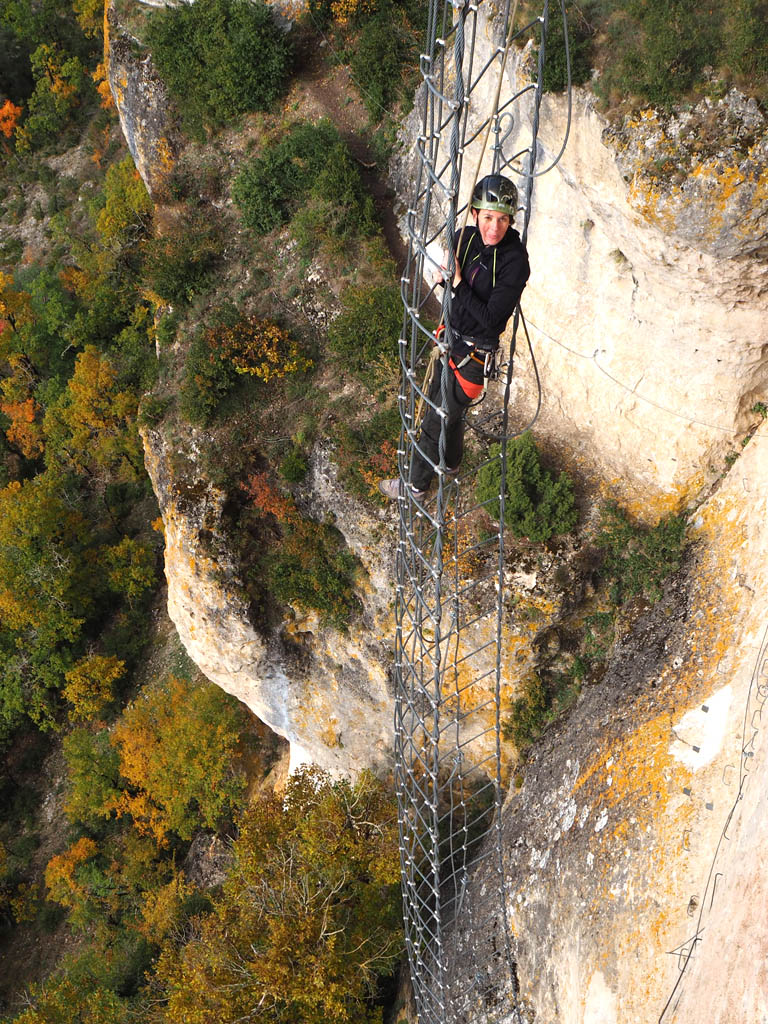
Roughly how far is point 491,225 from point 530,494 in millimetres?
7217

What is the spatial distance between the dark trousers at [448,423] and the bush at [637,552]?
4254 millimetres

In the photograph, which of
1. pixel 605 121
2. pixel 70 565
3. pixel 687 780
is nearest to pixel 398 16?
pixel 605 121

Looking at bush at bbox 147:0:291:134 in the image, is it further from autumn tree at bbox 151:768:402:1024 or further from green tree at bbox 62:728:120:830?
green tree at bbox 62:728:120:830

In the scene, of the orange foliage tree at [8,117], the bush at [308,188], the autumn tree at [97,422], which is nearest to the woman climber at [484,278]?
the bush at [308,188]

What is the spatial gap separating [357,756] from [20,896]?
54.9ft

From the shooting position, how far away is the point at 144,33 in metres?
19.0

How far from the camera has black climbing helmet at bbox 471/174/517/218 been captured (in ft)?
22.5

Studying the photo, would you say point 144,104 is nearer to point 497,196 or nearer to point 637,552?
point 497,196

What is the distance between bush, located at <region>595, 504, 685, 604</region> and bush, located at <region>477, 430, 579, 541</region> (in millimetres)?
750

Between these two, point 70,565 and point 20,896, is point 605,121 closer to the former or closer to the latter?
point 70,565

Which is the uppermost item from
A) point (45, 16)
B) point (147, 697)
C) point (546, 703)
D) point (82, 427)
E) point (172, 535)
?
point (45, 16)

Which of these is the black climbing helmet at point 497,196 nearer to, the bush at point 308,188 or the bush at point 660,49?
the bush at point 660,49

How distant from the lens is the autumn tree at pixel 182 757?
2277cm

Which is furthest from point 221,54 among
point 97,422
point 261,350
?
point 97,422
